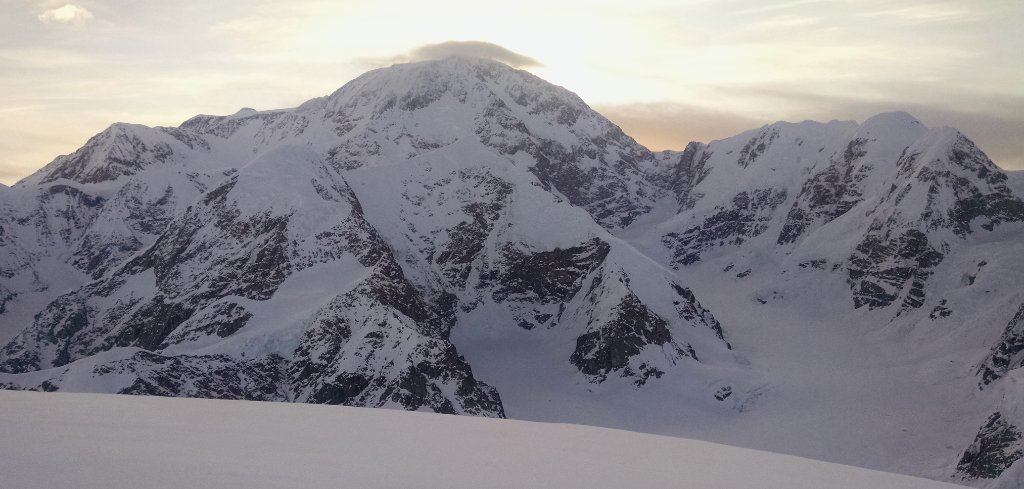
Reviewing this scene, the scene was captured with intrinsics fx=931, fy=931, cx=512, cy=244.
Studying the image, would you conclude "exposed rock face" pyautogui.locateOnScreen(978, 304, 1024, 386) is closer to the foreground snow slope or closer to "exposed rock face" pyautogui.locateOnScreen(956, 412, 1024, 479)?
"exposed rock face" pyautogui.locateOnScreen(956, 412, 1024, 479)

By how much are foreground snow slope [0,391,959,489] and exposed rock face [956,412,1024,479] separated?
408 feet

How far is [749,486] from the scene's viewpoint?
17516mm

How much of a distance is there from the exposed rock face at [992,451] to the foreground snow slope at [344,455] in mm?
124332

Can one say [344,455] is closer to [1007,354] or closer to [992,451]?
[992,451]

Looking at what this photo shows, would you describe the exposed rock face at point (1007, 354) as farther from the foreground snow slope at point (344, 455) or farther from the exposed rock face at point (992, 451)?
the foreground snow slope at point (344, 455)

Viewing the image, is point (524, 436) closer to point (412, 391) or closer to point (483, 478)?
point (483, 478)

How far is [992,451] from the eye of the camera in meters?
133

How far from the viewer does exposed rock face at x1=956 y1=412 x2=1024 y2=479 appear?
128m

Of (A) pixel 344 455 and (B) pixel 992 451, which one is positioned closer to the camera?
(A) pixel 344 455

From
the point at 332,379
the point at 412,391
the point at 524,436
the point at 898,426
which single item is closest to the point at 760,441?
the point at 898,426

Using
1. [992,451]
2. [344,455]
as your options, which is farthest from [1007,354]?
[344,455]

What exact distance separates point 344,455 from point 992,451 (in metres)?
138

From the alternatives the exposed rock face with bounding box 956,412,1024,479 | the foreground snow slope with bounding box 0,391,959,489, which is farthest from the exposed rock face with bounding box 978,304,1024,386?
the foreground snow slope with bounding box 0,391,959,489

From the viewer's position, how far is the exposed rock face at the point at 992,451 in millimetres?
128250
